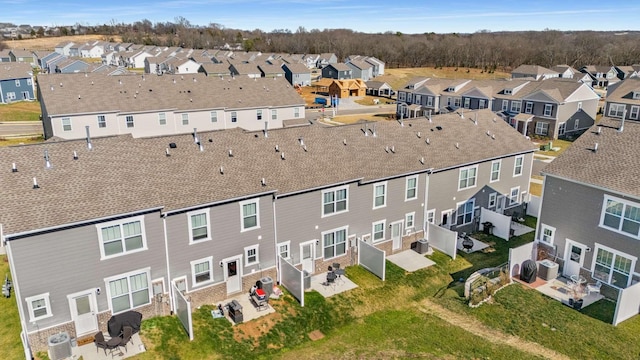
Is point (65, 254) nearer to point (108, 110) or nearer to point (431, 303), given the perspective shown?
point (431, 303)

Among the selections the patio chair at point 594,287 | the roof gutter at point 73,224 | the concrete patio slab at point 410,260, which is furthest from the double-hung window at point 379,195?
the roof gutter at point 73,224

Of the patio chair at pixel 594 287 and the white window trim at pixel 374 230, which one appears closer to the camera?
the patio chair at pixel 594 287

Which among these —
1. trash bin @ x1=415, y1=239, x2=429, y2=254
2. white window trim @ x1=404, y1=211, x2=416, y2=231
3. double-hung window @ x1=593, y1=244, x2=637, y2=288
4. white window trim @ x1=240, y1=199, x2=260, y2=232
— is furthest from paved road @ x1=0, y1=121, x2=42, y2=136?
double-hung window @ x1=593, y1=244, x2=637, y2=288

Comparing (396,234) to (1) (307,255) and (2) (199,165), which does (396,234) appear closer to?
(1) (307,255)

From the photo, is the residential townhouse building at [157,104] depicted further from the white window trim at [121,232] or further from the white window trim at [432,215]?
the white window trim at [121,232]

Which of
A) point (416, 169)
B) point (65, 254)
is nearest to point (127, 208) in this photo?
point (65, 254)

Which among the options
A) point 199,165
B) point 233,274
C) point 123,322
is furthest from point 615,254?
point 123,322

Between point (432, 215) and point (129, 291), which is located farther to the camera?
point (432, 215)
